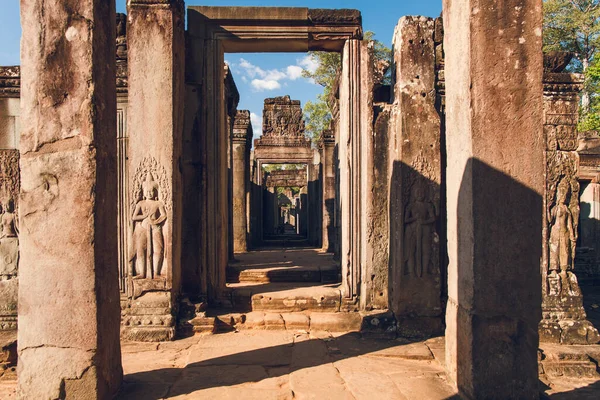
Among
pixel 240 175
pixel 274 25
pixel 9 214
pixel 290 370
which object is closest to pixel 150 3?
pixel 274 25

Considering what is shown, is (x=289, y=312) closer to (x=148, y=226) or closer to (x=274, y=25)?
(x=148, y=226)

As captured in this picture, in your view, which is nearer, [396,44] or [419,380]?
[419,380]

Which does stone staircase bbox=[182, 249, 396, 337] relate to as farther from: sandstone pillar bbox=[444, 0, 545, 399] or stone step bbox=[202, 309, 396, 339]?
sandstone pillar bbox=[444, 0, 545, 399]

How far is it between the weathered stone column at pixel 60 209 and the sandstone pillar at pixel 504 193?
2752 millimetres

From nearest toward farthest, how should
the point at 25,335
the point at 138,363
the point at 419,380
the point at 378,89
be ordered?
the point at 25,335
the point at 419,380
the point at 138,363
the point at 378,89

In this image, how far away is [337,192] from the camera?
8109 mm

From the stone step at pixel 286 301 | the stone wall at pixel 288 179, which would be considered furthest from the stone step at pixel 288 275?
the stone wall at pixel 288 179

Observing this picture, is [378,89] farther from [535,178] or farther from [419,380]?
[419,380]

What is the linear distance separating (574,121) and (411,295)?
117 inches

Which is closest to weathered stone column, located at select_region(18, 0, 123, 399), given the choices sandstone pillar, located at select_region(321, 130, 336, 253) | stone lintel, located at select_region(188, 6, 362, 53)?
stone lintel, located at select_region(188, 6, 362, 53)

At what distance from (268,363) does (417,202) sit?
255cm

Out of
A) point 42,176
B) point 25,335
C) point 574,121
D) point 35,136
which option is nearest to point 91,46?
point 35,136

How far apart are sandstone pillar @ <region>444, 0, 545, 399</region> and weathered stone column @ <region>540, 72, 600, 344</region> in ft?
8.07

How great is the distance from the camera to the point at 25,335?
3.00 meters
